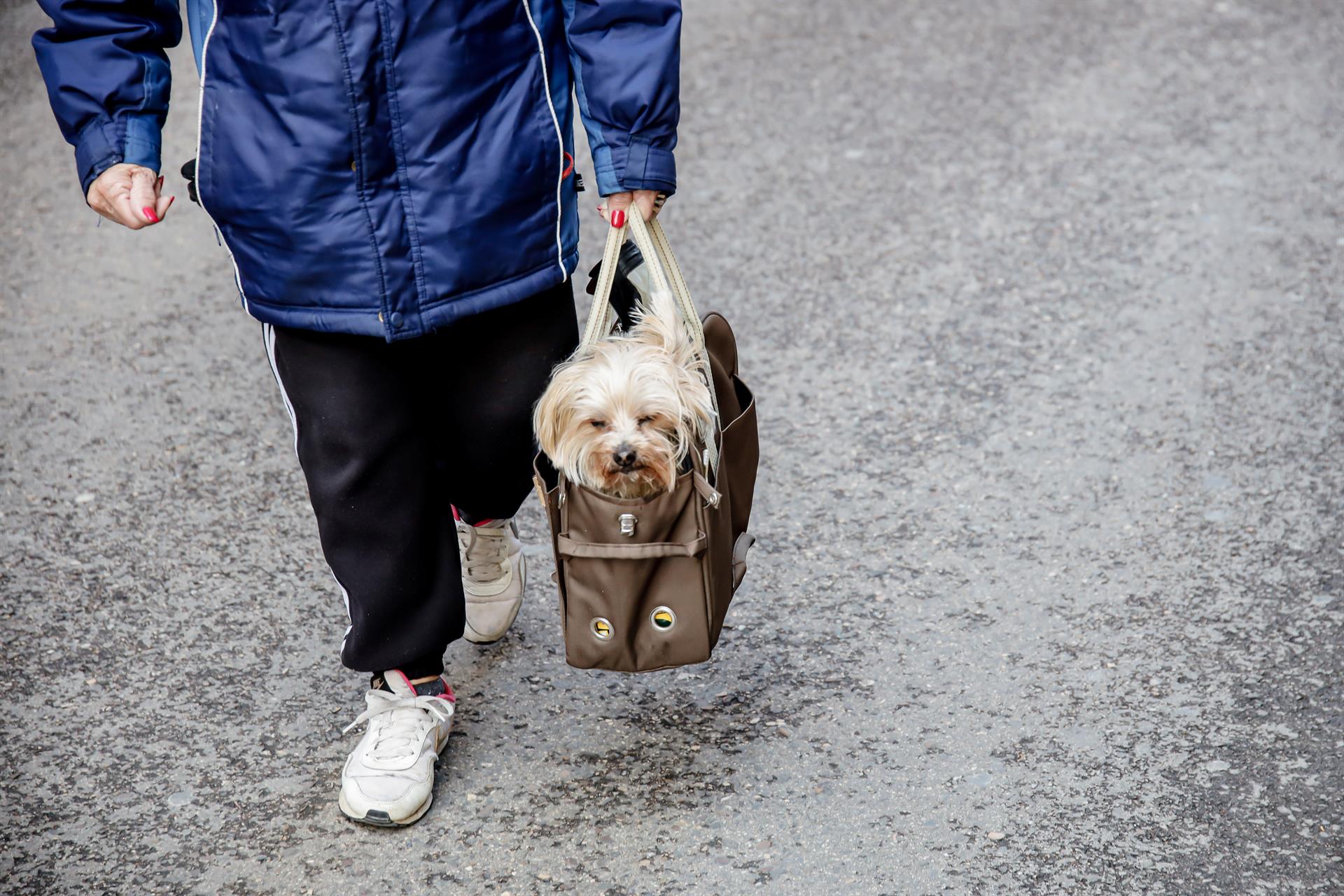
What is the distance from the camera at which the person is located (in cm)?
236

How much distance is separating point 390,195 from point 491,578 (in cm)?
112

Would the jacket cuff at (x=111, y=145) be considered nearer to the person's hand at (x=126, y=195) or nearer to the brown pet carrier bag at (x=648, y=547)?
the person's hand at (x=126, y=195)

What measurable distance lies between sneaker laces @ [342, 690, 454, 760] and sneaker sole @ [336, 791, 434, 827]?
0.36ft

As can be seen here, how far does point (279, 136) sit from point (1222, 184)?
4.43 m

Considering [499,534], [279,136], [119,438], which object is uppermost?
[279,136]

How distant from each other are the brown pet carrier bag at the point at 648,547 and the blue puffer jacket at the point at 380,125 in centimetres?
20

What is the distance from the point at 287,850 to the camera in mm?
2660

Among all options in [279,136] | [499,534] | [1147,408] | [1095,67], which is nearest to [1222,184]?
[1095,67]

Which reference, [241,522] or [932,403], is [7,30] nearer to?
[241,522]

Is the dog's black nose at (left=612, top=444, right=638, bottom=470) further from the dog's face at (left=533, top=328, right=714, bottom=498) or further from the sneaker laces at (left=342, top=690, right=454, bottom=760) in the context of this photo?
the sneaker laces at (left=342, top=690, right=454, bottom=760)

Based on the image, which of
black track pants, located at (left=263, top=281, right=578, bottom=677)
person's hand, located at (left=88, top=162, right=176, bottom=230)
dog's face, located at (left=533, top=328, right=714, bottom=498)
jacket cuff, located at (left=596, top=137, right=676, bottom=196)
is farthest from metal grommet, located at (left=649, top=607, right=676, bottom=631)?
person's hand, located at (left=88, top=162, right=176, bottom=230)

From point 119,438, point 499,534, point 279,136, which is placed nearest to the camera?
point 279,136

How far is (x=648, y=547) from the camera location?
254 centimetres

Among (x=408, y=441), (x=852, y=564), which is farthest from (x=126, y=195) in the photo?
(x=852, y=564)
